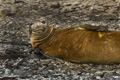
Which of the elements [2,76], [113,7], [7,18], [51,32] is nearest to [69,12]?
[113,7]

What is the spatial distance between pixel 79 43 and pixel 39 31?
84 cm

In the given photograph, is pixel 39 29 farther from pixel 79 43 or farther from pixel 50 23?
pixel 50 23

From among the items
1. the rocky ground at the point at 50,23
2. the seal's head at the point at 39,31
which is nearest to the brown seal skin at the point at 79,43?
the seal's head at the point at 39,31

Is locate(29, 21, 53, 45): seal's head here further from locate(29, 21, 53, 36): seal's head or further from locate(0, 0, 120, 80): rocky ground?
locate(0, 0, 120, 80): rocky ground

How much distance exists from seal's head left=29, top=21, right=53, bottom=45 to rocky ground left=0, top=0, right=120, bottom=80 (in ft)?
1.39

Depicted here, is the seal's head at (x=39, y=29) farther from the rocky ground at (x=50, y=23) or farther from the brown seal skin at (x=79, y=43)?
the rocky ground at (x=50, y=23)

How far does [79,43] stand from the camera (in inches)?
163

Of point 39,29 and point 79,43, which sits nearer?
point 79,43

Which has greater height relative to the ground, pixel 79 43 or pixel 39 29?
pixel 39 29

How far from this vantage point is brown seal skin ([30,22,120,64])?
3.96 metres

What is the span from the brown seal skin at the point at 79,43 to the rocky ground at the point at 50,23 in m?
0.16

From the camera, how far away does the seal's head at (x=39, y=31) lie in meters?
4.37

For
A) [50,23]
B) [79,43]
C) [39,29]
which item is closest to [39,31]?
[39,29]

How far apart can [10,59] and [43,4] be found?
3865 millimetres
